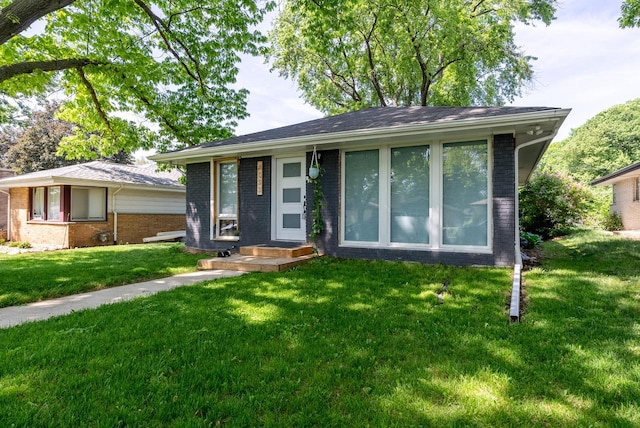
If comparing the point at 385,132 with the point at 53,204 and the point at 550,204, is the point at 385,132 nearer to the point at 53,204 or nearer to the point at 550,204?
the point at 550,204

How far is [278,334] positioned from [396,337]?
1.12 m

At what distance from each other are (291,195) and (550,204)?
33.1 feet

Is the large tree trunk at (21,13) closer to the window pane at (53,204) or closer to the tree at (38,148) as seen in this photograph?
the window pane at (53,204)

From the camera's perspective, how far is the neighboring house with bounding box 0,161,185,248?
1288 cm

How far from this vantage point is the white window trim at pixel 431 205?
6.12 meters

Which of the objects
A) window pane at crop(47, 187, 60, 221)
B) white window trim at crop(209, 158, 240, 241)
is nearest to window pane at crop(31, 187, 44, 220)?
window pane at crop(47, 187, 60, 221)

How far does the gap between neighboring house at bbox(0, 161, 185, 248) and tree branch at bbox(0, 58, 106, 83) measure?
576 cm

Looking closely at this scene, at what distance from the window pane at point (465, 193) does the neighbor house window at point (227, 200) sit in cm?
508

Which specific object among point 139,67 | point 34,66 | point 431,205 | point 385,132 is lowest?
point 431,205

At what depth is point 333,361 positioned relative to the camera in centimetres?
277

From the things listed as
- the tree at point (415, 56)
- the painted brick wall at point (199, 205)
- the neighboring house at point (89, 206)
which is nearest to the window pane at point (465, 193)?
the painted brick wall at point (199, 205)

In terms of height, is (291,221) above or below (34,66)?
below

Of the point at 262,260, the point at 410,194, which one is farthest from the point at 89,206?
the point at 410,194

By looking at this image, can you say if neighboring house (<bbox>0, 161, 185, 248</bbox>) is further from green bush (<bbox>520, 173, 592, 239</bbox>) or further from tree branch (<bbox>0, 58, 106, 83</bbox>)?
green bush (<bbox>520, 173, 592, 239</bbox>)
